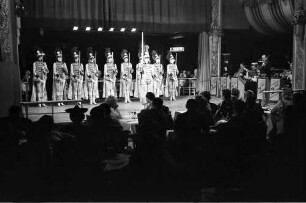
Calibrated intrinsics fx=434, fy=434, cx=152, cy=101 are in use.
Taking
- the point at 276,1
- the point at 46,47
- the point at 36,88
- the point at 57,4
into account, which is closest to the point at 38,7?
the point at 57,4

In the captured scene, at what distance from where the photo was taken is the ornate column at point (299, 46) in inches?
420

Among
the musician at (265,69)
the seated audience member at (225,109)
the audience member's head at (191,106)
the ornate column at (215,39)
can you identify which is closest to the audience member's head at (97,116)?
the audience member's head at (191,106)

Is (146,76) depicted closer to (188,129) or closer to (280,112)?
(280,112)

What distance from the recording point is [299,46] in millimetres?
11117

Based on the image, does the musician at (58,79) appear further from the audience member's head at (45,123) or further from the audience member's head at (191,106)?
the audience member's head at (45,123)

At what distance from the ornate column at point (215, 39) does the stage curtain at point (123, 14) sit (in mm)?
198

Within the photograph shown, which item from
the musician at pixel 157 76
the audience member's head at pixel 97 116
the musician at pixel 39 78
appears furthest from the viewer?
the musician at pixel 157 76

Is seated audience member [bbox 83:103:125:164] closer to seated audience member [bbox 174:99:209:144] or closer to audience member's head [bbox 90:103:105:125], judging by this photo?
audience member's head [bbox 90:103:105:125]

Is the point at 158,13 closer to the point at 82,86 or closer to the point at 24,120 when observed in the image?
the point at 82,86

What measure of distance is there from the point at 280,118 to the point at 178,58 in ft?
37.8

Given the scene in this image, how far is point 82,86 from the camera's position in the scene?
40.4 ft

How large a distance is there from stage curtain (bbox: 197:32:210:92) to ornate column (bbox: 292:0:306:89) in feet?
10.4

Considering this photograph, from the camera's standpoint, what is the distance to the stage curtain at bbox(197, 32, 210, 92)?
13.6 meters

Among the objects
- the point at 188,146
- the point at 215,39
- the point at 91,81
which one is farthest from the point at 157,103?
the point at 215,39
